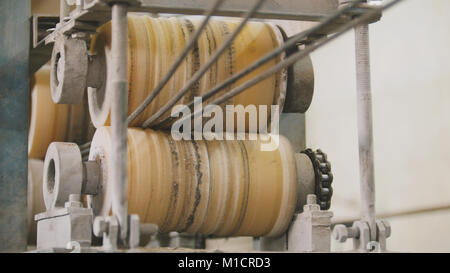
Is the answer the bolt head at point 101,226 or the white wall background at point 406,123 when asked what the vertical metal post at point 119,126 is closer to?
the bolt head at point 101,226

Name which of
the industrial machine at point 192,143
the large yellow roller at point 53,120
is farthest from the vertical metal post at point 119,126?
the large yellow roller at point 53,120

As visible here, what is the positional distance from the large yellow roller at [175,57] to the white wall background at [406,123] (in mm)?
972

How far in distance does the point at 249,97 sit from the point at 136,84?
837mm

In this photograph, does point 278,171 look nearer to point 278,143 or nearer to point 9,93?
point 278,143

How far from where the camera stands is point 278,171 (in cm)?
507

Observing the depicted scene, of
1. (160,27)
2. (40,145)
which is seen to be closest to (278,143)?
(160,27)

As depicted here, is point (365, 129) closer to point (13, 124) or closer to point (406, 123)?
point (406, 123)

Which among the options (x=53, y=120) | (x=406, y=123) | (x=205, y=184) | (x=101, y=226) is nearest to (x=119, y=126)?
(x=101, y=226)

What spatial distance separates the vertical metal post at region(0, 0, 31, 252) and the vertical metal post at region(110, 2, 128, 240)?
201 centimetres

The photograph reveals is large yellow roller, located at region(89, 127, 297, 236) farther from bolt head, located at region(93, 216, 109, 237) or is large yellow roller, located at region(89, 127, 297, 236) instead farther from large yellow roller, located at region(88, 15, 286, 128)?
bolt head, located at region(93, 216, 109, 237)

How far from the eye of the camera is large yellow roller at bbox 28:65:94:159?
7137 mm

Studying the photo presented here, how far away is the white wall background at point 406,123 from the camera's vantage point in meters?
5.17

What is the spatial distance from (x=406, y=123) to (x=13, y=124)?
2995mm

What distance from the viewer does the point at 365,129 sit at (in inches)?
176
